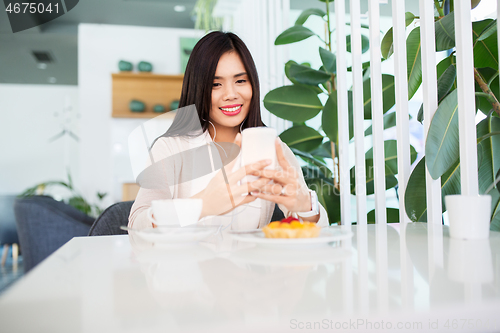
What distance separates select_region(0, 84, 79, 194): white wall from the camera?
290 inches

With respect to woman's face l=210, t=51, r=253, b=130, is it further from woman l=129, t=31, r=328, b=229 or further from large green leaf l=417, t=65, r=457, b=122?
large green leaf l=417, t=65, r=457, b=122

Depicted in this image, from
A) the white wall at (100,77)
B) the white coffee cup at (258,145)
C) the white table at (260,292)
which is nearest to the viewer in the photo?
the white table at (260,292)

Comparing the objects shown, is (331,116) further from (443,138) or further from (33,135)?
(33,135)

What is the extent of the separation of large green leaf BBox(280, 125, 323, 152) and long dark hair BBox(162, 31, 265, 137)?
31cm

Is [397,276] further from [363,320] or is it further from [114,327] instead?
[114,327]

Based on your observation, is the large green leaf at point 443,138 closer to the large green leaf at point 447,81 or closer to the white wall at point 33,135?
the large green leaf at point 447,81

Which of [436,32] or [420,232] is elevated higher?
[436,32]

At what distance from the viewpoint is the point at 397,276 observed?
16.9 inches

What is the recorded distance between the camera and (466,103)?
33.5 inches

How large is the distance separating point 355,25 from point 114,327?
47.6 inches

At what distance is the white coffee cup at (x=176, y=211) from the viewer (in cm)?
67

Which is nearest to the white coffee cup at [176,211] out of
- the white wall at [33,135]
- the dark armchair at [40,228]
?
the dark armchair at [40,228]

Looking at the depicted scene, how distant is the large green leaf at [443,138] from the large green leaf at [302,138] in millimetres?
804

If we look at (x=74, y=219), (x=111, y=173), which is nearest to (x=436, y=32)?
(x=74, y=219)
